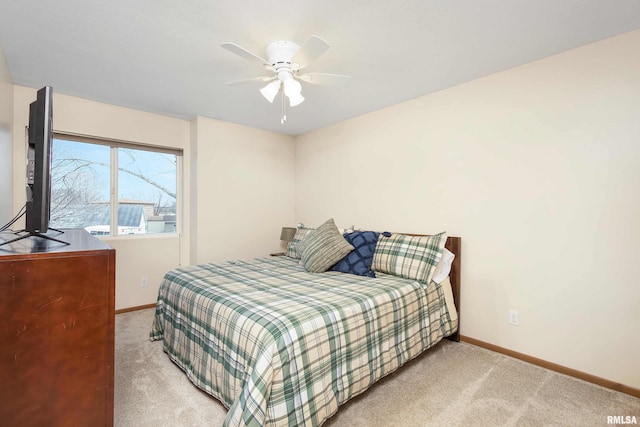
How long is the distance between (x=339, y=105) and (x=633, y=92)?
2.29m

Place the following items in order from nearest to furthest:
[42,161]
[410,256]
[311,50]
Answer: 1. [42,161]
2. [311,50]
3. [410,256]

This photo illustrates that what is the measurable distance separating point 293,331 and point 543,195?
6.95ft

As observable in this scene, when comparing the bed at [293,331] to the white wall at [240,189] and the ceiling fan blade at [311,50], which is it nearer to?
the white wall at [240,189]

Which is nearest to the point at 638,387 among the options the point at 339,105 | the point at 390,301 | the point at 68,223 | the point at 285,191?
the point at 390,301

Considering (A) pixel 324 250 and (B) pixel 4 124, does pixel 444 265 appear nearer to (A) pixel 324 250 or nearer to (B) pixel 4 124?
(A) pixel 324 250

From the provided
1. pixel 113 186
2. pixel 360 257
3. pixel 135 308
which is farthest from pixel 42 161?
pixel 135 308

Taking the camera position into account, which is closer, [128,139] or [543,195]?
[543,195]

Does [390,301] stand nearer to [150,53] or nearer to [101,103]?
[150,53]

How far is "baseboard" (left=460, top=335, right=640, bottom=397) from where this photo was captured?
196 cm

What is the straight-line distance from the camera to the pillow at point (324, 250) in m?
2.77

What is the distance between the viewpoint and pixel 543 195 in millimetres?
2291

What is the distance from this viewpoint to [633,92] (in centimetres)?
193

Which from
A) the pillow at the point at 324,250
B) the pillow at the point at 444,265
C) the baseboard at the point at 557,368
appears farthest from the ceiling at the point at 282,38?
the baseboard at the point at 557,368

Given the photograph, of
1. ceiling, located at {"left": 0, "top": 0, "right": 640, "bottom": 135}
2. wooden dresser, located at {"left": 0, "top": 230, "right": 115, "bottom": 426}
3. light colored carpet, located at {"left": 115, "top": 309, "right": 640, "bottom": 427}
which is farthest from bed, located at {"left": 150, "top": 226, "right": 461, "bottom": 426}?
ceiling, located at {"left": 0, "top": 0, "right": 640, "bottom": 135}
